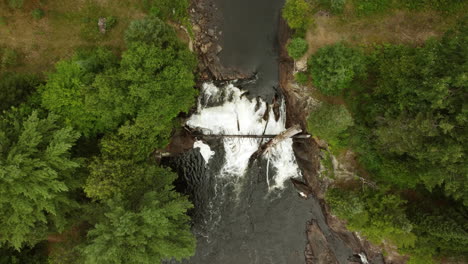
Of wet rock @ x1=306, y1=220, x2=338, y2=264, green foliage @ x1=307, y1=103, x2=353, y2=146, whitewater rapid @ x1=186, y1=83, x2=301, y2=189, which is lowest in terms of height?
wet rock @ x1=306, y1=220, x2=338, y2=264

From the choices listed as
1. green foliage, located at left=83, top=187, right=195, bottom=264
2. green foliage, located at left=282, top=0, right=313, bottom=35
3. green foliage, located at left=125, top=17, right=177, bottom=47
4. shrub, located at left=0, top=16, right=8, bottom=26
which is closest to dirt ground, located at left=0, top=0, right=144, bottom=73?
shrub, located at left=0, top=16, right=8, bottom=26

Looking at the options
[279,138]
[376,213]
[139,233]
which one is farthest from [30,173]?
[376,213]

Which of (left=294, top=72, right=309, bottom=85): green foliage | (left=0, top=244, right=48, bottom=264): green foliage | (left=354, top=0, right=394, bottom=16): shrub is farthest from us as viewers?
(left=294, top=72, right=309, bottom=85): green foliage

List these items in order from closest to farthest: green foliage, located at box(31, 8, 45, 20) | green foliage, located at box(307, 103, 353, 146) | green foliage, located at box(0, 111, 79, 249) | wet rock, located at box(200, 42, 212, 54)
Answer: green foliage, located at box(0, 111, 79, 249) < green foliage, located at box(307, 103, 353, 146) < green foliage, located at box(31, 8, 45, 20) < wet rock, located at box(200, 42, 212, 54)

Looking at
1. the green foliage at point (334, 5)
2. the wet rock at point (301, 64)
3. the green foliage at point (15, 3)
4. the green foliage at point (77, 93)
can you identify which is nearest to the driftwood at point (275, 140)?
the wet rock at point (301, 64)

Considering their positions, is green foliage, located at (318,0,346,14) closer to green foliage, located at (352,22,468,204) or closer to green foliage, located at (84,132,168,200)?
green foliage, located at (352,22,468,204)

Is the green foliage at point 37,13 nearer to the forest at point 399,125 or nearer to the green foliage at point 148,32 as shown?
the green foliage at point 148,32
